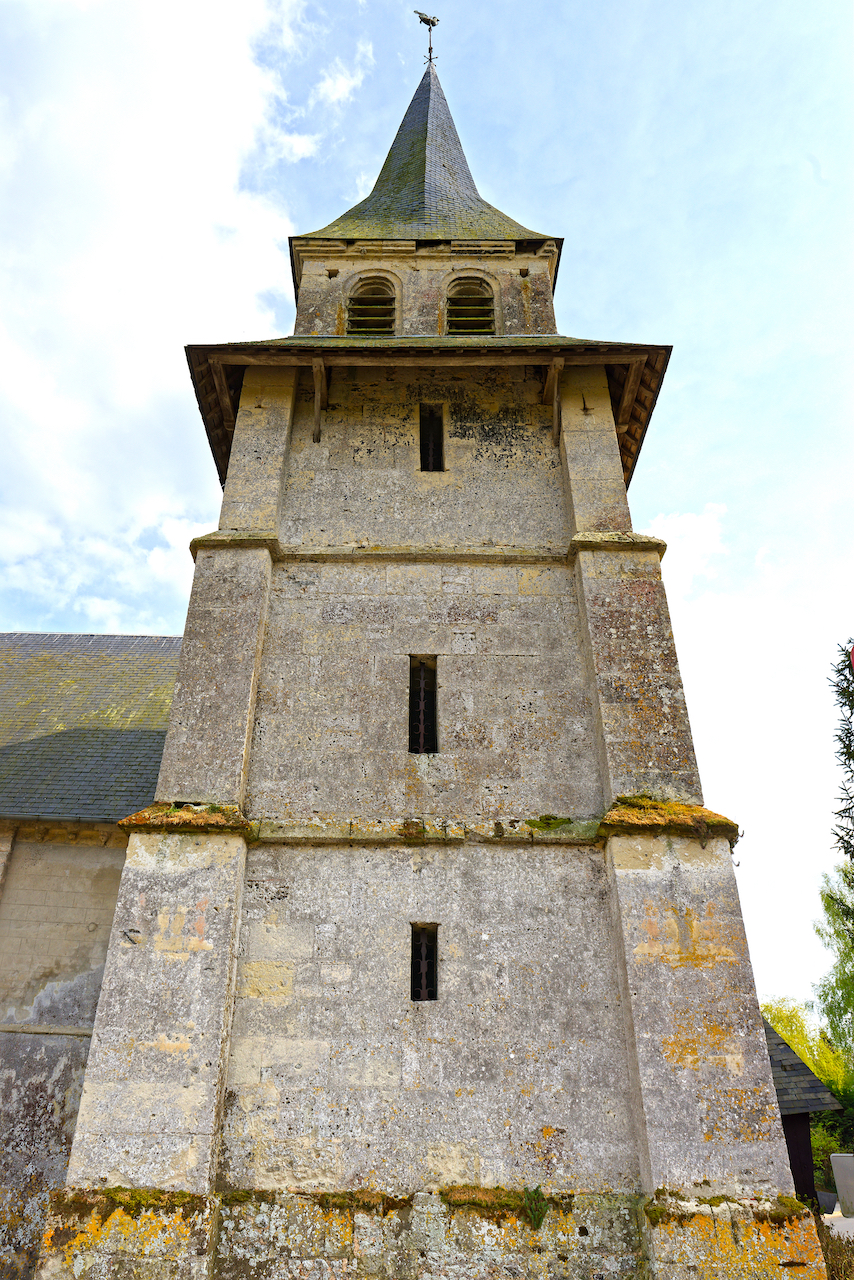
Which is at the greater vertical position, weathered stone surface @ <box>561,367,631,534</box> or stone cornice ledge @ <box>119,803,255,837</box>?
weathered stone surface @ <box>561,367,631,534</box>

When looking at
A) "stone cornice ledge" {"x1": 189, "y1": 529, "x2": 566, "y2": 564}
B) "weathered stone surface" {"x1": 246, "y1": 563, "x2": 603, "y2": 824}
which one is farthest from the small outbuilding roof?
"stone cornice ledge" {"x1": 189, "y1": 529, "x2": 566, "y2": 564}

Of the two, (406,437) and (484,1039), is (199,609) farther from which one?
(484,1039)

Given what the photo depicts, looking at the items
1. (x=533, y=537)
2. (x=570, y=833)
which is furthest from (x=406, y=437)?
(x=570, y=833)

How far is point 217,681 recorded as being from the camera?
24.8 ft

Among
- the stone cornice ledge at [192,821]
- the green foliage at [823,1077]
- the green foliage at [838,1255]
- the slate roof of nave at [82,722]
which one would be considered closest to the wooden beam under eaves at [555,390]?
the stone cornice ledge at [192,821]

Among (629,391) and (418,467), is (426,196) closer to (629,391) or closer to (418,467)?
(629,391)

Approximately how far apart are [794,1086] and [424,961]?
904 cm

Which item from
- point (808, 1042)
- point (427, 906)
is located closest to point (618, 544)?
point (427, 906)

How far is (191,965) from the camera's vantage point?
6309mm

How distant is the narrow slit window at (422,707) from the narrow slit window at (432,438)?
2.52 metres

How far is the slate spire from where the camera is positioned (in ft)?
41.2

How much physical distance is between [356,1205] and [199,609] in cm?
501

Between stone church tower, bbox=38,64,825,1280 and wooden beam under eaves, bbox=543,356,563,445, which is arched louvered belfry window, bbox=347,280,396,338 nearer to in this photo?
stone church tower, bbox=38,64,825,1280

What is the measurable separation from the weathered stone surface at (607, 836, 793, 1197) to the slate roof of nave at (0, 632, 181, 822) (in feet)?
20.4
